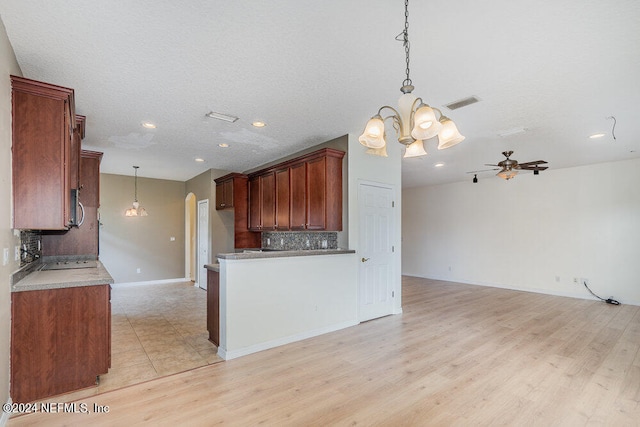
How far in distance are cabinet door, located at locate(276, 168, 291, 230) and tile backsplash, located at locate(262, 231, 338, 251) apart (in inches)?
15.5

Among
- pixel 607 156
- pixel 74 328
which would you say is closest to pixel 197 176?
pixel 74 328

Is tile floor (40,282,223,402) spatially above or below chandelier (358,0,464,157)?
below

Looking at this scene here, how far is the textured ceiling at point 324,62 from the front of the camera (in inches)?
77.4

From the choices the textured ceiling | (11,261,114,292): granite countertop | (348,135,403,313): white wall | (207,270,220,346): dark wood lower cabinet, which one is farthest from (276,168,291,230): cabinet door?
(11,261,114,292): granite countertop

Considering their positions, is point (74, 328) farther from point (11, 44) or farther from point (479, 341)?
point (479, 341)

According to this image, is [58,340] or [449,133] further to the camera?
[58,340]

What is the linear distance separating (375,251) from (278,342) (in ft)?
6.46

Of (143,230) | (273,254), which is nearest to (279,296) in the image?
(273,254)

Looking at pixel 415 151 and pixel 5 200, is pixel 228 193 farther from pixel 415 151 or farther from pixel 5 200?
pixel 415 151

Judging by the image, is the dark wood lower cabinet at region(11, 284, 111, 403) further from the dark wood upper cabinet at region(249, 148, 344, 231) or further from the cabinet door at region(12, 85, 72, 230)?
the dark wood upper cabinet at region(249, 148, 344, 231)

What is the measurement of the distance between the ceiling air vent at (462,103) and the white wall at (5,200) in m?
3.72

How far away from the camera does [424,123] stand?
5.84 ft

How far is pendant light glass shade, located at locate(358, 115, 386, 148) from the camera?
198 cm

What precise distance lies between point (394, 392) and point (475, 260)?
20.9ft
